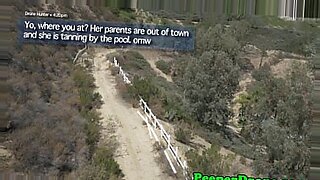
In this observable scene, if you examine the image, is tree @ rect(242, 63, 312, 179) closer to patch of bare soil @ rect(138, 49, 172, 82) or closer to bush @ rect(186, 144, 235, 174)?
bush @ rect(186, 144, 235, 174)

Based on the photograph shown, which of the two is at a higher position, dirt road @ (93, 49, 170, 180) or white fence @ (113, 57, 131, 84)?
white fence @ (113, 57, 131, 84)

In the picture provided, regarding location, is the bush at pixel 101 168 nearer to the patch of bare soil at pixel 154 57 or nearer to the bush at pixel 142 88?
the bush at pixel 142 88

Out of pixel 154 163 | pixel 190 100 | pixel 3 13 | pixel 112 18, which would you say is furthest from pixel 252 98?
pixel 3 13

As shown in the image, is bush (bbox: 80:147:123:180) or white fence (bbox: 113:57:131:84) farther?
white fence (bbox: 113:57:131:84)

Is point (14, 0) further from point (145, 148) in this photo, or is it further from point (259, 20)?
point (259, 20)

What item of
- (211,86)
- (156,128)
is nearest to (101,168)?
(156,128)

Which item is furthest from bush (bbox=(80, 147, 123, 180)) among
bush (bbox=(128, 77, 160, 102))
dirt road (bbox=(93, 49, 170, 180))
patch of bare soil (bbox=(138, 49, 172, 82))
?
patch of bare soil (bbox=(138, 49, 172, 82))

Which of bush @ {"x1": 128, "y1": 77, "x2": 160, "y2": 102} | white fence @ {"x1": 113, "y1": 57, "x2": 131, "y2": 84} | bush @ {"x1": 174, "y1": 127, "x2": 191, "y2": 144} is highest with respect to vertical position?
white fence @ {"x1": 113, "y1": 57, "x2": 131, "y2": 84}
